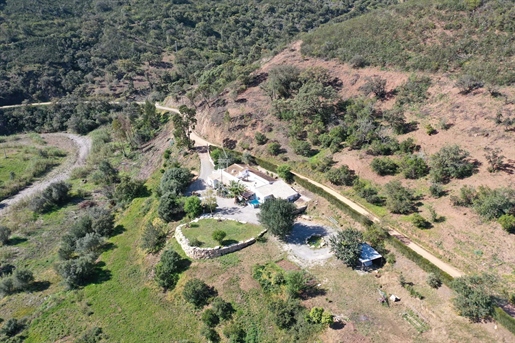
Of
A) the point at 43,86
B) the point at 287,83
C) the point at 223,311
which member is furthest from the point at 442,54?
the point at 43,86

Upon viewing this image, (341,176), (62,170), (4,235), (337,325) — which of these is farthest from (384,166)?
(62,170)

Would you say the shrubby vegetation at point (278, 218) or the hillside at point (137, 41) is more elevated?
the hillside at point (137, 41)

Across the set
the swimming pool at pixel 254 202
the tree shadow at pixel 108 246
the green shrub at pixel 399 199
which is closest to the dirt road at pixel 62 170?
the tree shadow at pixel 108 246

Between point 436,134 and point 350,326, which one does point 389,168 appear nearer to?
point 436,134

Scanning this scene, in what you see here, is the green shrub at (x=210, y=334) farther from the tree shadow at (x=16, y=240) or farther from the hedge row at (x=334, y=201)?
the tree shadow at (x=16, y=240)

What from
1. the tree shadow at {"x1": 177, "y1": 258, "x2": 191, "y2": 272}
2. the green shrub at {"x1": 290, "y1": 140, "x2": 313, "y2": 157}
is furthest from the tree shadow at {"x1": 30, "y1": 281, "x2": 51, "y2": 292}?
the green shrub at {"x1": 290, "y1": 140, "x2": 313, "y2": 157}
